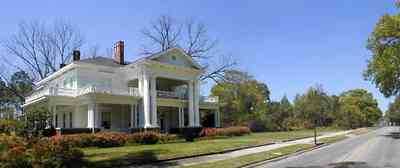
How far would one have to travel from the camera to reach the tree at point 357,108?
3300 inches

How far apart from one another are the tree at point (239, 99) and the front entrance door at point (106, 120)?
22.0 m

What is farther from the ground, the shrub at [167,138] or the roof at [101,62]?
the roof at [101,62]

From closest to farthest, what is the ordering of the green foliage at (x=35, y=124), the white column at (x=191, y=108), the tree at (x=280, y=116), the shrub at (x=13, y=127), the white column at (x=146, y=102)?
1. the shrub at (x=13, y=127)
2. the green foliage at (x=35, y=124)
3. the white column at (x=146, y=102)
4. the white column at (x=191, y=108)
5. the tree at (x=280, y=116)

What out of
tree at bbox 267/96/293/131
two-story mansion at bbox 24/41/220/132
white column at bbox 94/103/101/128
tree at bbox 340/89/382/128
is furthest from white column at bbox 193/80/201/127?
tree at bbox 340/89/382/128

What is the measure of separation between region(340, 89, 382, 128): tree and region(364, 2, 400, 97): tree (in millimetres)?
44236

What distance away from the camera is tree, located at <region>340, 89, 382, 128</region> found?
3300 inches

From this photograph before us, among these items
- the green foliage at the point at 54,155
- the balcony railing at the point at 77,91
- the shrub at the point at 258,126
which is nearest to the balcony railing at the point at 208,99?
the balcony railing at the point at 77,91

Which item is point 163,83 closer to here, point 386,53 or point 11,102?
point 386,53

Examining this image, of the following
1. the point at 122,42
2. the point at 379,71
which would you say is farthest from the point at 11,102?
the point at 379,71

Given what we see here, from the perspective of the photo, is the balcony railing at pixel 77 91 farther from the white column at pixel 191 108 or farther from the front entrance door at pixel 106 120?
the white column at pixel 191 108

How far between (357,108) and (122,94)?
7153 cm

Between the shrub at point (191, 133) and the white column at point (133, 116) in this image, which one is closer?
the shrub at point (191, 133)

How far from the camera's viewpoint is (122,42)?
41938 millimetres

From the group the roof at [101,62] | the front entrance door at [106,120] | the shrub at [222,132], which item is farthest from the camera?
the shrub at [222,132]
